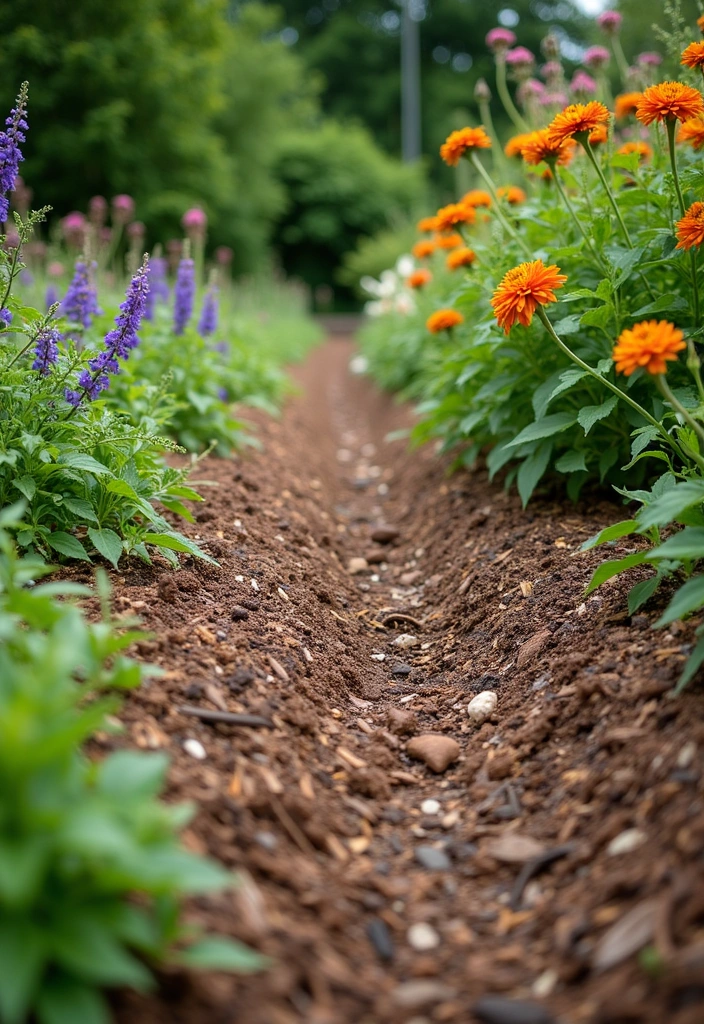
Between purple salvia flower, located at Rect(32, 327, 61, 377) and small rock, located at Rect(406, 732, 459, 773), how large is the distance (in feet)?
4.97

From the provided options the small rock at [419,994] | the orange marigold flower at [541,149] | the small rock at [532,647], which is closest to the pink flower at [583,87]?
the orange marigold flower at [541,149]

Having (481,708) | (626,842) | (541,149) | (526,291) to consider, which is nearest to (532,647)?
(481,708)

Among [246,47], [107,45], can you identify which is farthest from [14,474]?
[246,47]

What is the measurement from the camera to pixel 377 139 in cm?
3688

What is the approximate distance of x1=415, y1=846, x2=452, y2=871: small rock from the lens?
68.0 inches

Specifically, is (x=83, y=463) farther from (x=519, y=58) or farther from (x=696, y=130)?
(x=519, y=58)

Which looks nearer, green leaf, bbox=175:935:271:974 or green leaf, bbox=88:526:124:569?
green leaf, bbox=175:935:271:974

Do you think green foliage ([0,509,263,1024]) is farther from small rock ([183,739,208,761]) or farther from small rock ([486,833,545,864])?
small rock ([486,833,545,864])

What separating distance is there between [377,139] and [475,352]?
37.1 m

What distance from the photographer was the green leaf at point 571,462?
2877mm

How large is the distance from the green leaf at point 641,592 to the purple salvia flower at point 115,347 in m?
1.63

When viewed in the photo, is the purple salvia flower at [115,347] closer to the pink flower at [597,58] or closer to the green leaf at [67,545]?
the green leaf at [67,545]

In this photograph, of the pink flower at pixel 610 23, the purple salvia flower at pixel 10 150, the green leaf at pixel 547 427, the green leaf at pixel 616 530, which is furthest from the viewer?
the pink flower at pixel 610 23

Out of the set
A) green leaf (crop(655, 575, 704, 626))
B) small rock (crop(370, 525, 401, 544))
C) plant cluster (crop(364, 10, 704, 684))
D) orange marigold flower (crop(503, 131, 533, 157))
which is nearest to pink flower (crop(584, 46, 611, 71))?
plant cluster (crop(364, 10, 704, 684))
